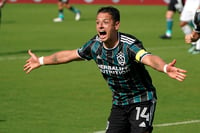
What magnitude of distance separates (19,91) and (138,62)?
6.94m

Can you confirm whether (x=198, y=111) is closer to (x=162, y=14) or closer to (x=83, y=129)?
(x=83, y=129)

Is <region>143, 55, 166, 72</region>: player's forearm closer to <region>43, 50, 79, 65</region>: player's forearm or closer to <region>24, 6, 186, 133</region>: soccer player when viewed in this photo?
<region>24, 6, 186, 133</region>: soccer player

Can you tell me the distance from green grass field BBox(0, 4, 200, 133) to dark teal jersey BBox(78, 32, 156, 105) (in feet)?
8.37

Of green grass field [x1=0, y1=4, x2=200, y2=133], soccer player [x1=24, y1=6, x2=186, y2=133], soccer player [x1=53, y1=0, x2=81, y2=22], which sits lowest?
green grass field [x1=0, y1=4, x2=200, y2=133]

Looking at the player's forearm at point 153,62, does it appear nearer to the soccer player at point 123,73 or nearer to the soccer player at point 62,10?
the soccer player at point 123,73

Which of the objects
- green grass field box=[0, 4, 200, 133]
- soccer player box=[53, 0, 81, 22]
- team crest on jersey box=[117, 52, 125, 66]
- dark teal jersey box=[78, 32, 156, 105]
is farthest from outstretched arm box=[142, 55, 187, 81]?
soccer player box=[53, 0, 81, 22]

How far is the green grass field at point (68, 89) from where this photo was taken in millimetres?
11812

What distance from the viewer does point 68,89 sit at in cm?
1536

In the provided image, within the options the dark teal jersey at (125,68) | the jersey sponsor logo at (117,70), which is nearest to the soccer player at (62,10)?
the dark teal jersey at (125,68)

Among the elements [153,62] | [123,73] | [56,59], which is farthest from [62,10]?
[153,62]

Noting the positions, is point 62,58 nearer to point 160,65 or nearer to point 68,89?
point 160,65

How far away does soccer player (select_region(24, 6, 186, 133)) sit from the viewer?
27.7ft

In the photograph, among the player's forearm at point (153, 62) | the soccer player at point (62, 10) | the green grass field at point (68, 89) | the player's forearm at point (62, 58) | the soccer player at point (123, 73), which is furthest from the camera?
the soccer player at point (62, 10)

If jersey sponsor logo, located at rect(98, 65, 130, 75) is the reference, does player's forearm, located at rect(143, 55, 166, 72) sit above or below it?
above
